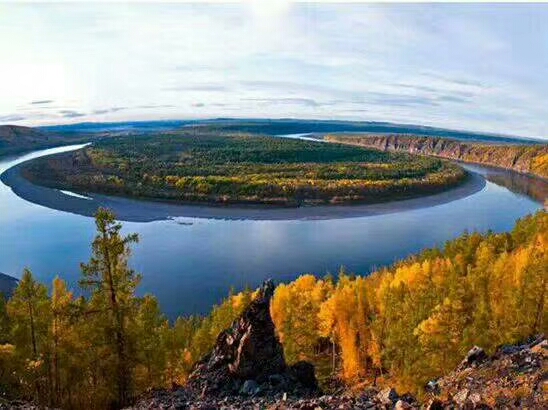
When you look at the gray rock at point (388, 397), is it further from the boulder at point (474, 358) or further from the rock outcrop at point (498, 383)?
the boulder at point (474, 358)

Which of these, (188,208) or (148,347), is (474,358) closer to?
(148,347)

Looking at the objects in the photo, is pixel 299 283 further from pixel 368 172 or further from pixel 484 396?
pixel 368 172

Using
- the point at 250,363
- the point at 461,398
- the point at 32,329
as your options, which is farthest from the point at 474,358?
the point at 32,329

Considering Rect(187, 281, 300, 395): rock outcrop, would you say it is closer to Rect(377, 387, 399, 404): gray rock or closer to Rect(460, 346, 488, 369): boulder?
Rect(377, 387, 399, 404): gray rock

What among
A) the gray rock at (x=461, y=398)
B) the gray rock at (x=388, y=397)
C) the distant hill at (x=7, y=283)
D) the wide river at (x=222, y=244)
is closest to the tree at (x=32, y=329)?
the gray rock at (x=388, y=397)

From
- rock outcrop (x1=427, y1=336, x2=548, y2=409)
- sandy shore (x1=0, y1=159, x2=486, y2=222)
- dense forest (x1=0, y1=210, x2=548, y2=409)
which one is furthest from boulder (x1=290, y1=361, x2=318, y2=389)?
sandy shore (x1=0, y1=159, x2=486, y2=222)

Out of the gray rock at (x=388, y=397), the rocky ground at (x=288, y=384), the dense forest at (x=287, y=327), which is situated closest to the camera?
the rocky ground at (x=288, y=384)
